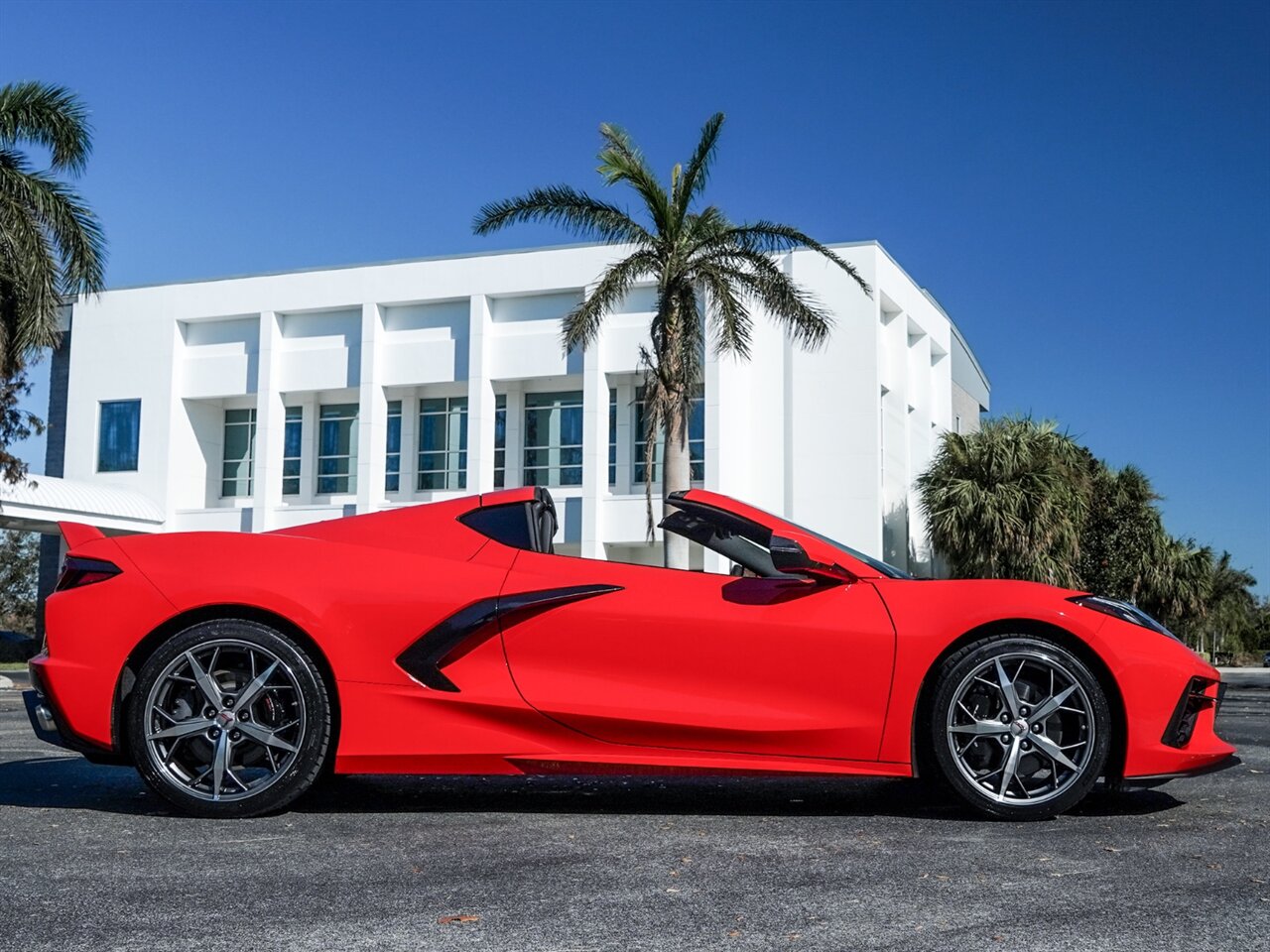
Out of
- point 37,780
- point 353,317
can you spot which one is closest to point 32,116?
point 353,317

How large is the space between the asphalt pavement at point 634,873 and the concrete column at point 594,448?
1190 inches

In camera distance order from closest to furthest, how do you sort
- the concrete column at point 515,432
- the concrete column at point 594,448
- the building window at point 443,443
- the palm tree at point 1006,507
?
the palm tree at point 1006,507 → the concrete column at point 594,448 → the concrete column at point 515,432 → the building window at point 443,443

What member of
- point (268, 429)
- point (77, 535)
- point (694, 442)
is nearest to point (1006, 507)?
point (694, 442)

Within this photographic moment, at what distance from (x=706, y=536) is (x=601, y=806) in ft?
3.77

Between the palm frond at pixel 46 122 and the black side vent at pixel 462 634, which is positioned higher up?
the palm frond at pixel 46 122

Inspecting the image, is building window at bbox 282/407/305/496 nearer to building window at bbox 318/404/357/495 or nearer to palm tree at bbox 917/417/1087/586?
building window at bbox 318/404/357/495

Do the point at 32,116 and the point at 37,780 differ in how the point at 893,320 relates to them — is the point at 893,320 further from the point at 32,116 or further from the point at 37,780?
the point at 37,780

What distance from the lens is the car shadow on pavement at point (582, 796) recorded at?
16.5 feet

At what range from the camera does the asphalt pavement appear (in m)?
3.05

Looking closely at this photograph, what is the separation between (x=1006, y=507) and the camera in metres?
33.4

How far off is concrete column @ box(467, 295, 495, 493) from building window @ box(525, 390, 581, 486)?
1.44m

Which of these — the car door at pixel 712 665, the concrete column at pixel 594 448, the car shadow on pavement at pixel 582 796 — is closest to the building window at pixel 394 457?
the concrete column at pixel 594 448

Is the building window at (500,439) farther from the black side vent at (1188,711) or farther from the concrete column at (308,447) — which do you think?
the black side vent at (1188,711)

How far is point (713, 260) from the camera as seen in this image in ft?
80.1
